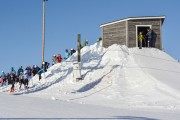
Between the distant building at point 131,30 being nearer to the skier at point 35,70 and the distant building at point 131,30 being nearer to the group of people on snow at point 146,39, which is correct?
the group of people on snow at point 146,39

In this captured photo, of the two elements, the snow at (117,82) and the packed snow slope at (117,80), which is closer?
the snow at (117,82)

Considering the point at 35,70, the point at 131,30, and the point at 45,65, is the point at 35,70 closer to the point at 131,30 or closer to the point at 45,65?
the point at 45,65

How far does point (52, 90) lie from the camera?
2020 cm

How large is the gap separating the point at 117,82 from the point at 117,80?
39cm

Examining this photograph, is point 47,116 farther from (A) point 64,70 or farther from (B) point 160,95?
(A) point 64,70

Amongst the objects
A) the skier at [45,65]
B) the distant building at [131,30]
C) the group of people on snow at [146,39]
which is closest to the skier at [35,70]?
the skier at [45,65]

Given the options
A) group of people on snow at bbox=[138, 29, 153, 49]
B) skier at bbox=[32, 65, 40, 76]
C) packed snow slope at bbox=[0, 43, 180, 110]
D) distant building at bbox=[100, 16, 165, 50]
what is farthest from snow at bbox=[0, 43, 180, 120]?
skier at bbox=[32, 65, 40, 76]

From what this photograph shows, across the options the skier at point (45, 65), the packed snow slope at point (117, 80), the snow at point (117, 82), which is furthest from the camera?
the skier at point (45, 65)

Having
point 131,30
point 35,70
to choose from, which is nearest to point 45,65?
point 35,70

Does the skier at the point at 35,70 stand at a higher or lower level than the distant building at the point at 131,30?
lower

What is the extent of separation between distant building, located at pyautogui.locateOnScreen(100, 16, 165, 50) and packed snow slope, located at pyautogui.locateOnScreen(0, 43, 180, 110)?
88 centimetres

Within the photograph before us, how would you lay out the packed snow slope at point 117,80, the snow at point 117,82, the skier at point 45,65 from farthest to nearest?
1. the skier at point 45,65
2. the packed snow slope at point 117,80
3. the snow at point 117,82

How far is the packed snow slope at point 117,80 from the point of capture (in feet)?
55.9

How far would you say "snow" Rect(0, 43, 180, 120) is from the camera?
641 inches
